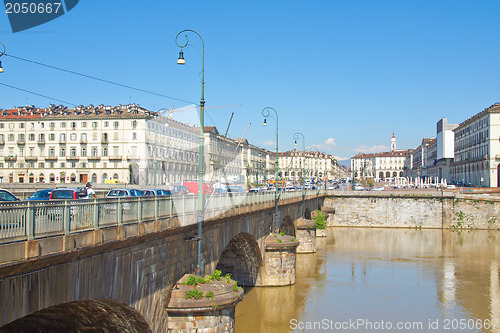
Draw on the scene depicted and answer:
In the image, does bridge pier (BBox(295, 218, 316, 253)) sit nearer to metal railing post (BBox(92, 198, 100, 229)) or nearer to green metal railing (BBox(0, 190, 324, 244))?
green metal railing (BBox(0, 190, 324, 244))

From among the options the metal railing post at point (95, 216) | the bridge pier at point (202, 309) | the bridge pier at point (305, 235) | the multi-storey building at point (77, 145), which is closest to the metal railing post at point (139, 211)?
the metal railing post at point (95, 216)

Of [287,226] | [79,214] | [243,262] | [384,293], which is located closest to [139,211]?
[79,214]

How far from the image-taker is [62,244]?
34.0 feet

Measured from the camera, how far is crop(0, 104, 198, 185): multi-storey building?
190ft

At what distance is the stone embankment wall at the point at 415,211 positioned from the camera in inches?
2886

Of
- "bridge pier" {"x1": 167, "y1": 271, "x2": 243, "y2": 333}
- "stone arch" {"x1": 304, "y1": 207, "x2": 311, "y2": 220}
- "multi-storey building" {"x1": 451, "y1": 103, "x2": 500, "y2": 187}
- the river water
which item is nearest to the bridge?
"bridge pier" {"x1": 167, "y1": 271, "x2": 243, "y2": 333}

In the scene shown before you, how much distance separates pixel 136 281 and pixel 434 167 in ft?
500

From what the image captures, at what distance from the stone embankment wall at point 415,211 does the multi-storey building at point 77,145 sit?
3315 centimetres

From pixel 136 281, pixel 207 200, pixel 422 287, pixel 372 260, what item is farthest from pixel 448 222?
pixel 136 281

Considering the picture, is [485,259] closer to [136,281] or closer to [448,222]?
[448,222]

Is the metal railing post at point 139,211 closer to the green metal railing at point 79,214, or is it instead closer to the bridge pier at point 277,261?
the green metal railing at point 79,214

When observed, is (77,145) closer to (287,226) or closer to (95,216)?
(287,226)

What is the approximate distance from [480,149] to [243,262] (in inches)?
3235

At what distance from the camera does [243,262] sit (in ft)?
113
